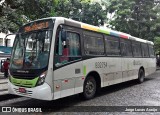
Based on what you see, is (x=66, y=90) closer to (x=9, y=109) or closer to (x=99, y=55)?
(x=9, y=109)

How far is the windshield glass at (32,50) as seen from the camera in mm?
6473

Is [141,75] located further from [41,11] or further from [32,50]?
[32,50]

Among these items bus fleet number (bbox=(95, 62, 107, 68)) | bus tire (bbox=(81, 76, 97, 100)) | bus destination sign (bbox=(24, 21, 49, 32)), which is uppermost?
bus destination sign (bbox=(24, 21, 49, 32))

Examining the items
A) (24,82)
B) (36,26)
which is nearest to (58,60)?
(24,82)

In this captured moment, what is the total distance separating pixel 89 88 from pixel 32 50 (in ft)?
8.90

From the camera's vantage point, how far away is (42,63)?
21.0 feet

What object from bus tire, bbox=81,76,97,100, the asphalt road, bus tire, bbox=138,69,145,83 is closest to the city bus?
bus tire, bbox=81,76,97,100

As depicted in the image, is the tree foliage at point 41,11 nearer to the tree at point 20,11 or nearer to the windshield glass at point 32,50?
the tree at point 20,11

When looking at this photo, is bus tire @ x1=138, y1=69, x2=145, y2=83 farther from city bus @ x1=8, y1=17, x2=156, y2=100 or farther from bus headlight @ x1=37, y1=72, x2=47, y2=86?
bus headlight @ x1=37, y1=72, x2=47, y2=86

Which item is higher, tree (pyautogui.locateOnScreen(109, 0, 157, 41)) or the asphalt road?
tree (pyautogui.locateOnScreen(109, 0, 157, 41))

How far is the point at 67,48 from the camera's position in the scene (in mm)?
7020

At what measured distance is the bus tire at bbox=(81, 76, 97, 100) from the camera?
25.9ft

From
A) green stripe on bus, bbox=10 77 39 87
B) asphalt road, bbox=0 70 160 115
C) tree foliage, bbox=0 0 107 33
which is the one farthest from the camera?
tree foliage, bbox=0 0 107 33

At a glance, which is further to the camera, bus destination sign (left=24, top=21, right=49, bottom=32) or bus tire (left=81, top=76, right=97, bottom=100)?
bus tire (left=81, top=76, right=97, bottom=100)
